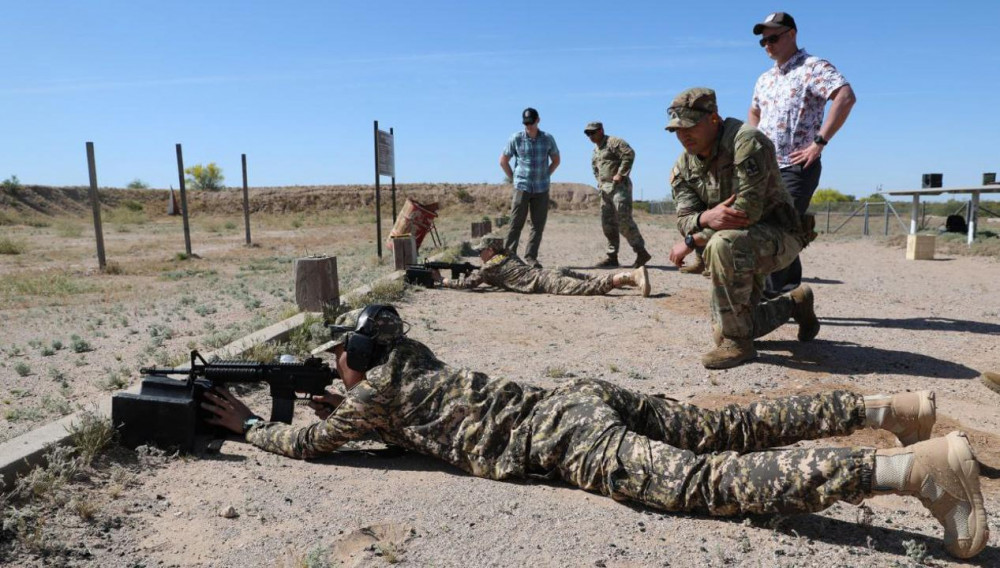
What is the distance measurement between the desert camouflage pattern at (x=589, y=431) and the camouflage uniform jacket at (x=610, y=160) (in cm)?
758

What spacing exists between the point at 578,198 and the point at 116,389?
42254mm

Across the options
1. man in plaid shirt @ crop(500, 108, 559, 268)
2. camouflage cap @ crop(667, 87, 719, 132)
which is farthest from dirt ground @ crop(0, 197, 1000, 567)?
man in plaid shirt @ crop(500, 108, 559, 268)

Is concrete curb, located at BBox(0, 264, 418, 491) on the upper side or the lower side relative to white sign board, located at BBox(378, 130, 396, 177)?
lower

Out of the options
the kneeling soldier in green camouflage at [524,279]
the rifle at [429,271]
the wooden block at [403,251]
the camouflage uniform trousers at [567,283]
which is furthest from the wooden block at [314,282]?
the wooden block at [403,251]

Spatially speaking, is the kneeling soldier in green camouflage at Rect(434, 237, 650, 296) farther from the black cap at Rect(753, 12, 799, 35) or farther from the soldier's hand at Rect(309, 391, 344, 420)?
the soldier's hand at Rect(309, 391, 344, 420)

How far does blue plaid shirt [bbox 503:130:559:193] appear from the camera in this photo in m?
10.4

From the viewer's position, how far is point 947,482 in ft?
8.00

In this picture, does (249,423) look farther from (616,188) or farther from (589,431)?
(616,188)

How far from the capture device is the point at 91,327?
23.1 ft

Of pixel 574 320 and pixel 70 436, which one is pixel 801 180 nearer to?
pixel 574 320

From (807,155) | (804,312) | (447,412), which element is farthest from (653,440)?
(807,155)

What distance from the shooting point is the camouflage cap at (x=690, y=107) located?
4.74 meters

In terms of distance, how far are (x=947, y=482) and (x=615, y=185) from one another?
340 inches

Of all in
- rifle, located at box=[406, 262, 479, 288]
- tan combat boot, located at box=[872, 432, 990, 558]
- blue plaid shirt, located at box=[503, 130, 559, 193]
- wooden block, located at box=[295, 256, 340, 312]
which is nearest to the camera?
tan combat boot, located at box=[872, 432, 990, 558]
